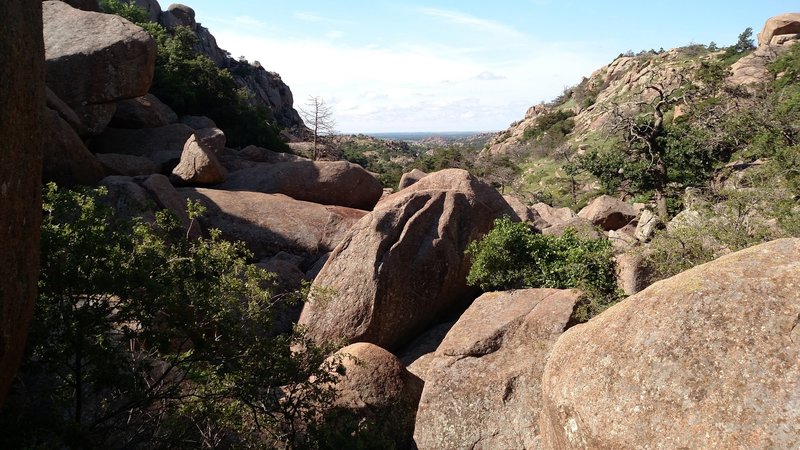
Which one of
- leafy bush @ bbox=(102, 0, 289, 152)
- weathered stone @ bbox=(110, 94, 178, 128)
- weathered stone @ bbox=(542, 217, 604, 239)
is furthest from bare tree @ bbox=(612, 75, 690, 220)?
weathered stone @ bbox=(110, 94, 178, 128)

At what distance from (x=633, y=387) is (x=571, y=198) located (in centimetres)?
3986

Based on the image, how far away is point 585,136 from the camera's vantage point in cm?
6406

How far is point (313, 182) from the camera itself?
67.0 ft

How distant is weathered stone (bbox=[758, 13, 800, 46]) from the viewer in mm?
57844

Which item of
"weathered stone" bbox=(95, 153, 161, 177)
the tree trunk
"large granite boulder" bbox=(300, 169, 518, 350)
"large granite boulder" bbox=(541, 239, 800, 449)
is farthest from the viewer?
the tree trunk

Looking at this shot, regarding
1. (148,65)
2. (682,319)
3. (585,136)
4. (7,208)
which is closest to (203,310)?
(7,208)

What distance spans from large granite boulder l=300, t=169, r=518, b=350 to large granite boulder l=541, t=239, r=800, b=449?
6.24 meters

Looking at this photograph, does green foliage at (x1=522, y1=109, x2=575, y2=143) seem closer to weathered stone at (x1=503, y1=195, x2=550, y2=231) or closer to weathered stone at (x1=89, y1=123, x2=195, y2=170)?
weathered stone at (x1=503, y1=195, x2=550, y2=231)

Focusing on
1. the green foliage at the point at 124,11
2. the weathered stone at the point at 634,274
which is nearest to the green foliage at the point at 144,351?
the weathered stone at the point at 634,274

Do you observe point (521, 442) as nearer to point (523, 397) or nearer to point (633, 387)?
point (523, 397)

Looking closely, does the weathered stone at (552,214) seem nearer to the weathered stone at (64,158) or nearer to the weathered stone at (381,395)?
the weathered stone at (381,395)

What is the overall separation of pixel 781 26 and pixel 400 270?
2510 inches

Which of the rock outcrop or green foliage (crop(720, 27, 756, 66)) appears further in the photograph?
green foliage (crop(720, 27, 756, 66))

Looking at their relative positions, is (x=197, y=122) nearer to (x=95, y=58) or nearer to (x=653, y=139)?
(x=95, y=58)
